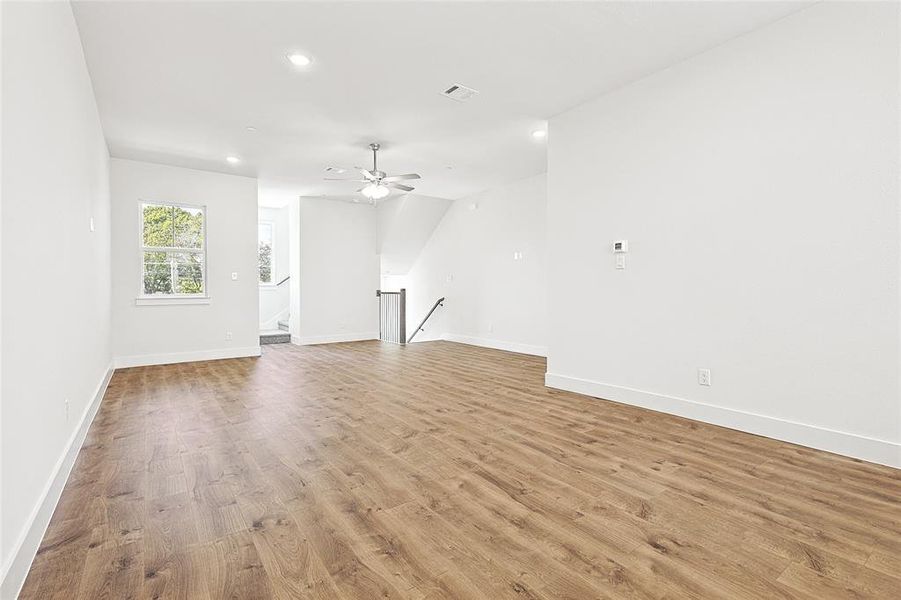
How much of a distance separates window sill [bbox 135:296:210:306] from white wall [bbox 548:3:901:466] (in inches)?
215

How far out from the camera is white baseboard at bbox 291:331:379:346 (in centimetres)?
814

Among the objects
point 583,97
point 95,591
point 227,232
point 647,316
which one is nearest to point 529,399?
point 647,316

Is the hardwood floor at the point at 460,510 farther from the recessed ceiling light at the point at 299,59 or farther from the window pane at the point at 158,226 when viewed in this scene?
the window pane at the point at 158,226

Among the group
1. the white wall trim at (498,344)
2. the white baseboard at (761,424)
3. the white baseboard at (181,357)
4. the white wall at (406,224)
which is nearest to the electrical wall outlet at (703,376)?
the white baseboard at (761,424)

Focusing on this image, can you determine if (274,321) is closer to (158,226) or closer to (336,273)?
(336,273)

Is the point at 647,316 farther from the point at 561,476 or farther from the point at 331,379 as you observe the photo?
the point at 331,379

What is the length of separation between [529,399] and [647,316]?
129 cm

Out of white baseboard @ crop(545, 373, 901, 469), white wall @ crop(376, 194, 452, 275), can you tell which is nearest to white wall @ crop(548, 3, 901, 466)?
white baseboard @ crop(545, 373, 901, 469)

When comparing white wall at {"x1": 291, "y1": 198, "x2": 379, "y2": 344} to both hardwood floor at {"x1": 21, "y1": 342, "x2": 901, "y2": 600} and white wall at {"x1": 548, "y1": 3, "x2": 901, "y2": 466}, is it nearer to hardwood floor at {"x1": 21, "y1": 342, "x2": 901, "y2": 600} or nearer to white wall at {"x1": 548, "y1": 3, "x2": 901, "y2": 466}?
hardwood floor at {"x1": 21, "y1": 342, "x2": 901, "y2": 600}

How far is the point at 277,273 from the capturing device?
32.1 feet

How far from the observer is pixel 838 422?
275 cm

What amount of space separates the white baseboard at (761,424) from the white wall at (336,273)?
553 cm

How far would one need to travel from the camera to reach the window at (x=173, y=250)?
616cm

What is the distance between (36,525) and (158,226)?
5462mm
